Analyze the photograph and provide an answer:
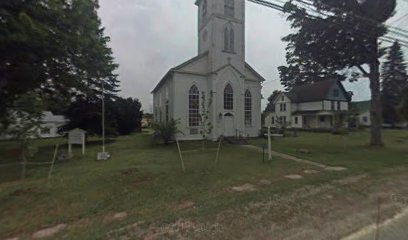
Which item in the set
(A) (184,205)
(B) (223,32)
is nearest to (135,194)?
(A) (184,205)

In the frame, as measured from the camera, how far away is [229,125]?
25438 mm

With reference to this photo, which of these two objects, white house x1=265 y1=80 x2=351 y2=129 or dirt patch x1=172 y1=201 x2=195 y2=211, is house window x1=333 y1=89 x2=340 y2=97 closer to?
white house x1=265 y1=80 x2=351 y2=129

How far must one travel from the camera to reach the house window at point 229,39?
25609 mm

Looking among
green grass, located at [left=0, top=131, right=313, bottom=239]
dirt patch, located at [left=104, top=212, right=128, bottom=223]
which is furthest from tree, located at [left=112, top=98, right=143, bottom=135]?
dirt patch, located at [left=104, top=212, right=128, bottom=223]

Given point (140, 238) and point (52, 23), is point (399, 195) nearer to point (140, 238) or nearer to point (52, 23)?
point (140, 238)

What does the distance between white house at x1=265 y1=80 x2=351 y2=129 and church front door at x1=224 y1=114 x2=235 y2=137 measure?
61.1 ft

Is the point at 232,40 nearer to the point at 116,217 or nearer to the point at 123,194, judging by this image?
the point at 123,194

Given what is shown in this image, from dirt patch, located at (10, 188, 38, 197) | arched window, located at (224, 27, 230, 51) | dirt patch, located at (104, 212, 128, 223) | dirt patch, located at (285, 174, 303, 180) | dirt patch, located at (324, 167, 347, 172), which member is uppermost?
arched window, located at (224, 27, 230, 51)

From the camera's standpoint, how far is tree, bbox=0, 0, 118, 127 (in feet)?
41.7

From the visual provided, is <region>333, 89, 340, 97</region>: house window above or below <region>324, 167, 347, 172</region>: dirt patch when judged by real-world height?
above

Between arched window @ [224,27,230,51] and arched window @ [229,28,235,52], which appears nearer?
arched window @ [224,27,230,51]

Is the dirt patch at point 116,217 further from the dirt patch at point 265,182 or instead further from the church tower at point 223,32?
the church tower at point 223,32

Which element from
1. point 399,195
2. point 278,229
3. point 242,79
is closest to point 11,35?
point 278,229

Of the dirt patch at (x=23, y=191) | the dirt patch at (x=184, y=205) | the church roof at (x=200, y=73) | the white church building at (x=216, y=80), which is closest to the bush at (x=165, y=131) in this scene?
the white church building at (x=216, y=80)
